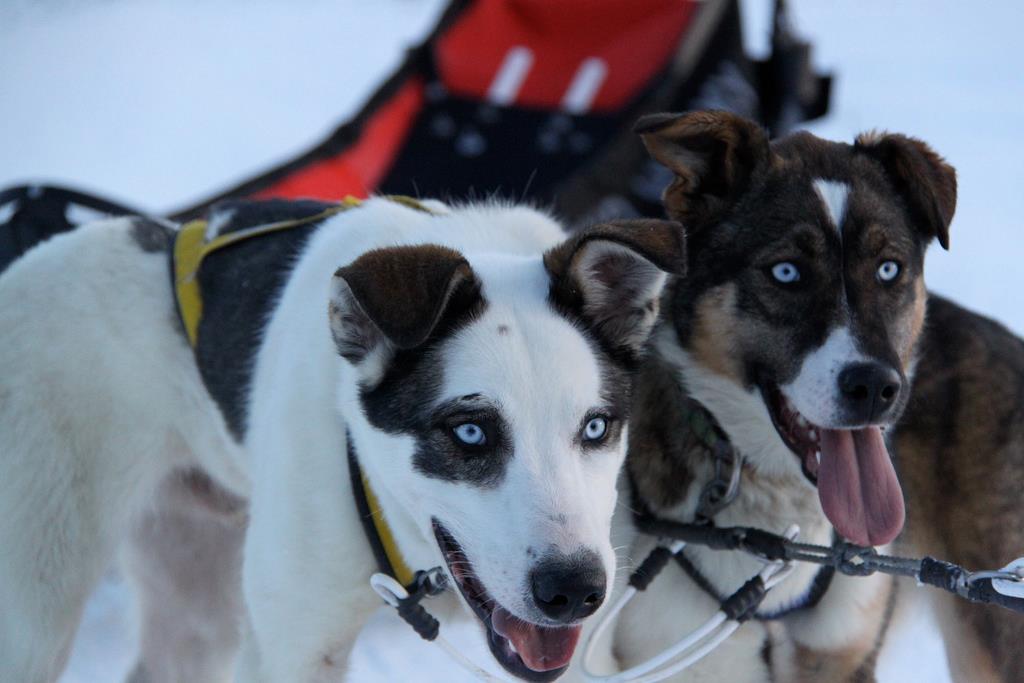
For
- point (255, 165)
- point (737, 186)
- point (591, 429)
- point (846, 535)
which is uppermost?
point (737, 186)

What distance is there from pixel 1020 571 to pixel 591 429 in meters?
0.90

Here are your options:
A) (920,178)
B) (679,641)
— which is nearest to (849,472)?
(679,641)

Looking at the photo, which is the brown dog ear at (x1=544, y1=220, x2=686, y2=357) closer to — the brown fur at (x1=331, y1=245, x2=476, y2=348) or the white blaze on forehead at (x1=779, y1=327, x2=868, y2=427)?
the brown fur at (x1=331, y1=245, x2=476, y2=348)

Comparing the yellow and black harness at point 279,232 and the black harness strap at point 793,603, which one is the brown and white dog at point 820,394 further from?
the yellow and black harness at point 279,232

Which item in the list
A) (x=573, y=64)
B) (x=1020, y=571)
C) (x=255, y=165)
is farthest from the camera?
(x=255, y=165)

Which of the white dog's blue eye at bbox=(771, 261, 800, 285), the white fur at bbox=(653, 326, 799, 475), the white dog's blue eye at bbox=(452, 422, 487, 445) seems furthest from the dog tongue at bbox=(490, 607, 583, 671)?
the white dog's blue eye at bbox=(771, 261, 800, 285)

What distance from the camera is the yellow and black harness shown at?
8.07 ft

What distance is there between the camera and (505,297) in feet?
7.40

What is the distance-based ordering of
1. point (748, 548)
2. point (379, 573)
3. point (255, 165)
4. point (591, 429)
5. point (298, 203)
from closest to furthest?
point (591, 429) → point (379, 573) → point (748, 548) → point (298, 203) → point (255, 165)

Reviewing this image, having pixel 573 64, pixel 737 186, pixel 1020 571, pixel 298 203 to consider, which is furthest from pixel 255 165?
pixel 1020 571

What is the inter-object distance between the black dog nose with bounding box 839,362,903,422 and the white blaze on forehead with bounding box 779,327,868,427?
0.02 metres

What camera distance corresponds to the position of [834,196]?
257 cm

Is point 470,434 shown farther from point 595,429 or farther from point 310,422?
point 310,422

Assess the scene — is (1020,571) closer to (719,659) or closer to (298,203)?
(719,659)
